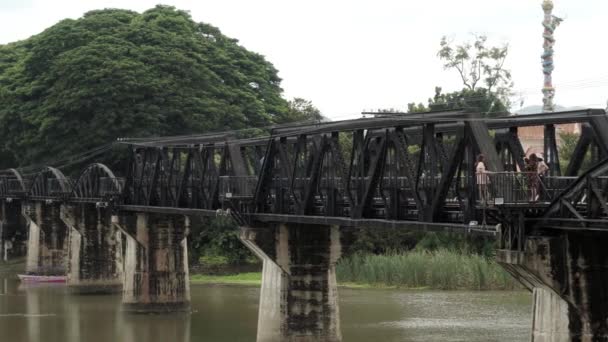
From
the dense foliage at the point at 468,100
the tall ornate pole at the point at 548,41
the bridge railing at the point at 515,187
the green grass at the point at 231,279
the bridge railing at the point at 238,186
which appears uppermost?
→ the tall ornate pole at the point at 548,41

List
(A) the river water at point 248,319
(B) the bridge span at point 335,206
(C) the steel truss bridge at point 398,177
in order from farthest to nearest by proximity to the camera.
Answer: (A) the river water at point 248,319 < (B) the bridge span at point 335,206 < (C) the steel truss bridge at point 398,177

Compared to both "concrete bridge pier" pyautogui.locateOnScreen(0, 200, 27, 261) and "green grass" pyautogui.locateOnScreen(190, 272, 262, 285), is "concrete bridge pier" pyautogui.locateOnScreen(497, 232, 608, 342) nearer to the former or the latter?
"green grass" pyautogui.locateOnScreen(190, 272, 262, 285)

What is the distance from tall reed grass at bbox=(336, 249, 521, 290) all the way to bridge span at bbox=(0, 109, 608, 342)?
10.5 m

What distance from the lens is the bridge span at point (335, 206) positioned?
25.9 meters

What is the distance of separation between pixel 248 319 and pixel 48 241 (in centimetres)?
3082

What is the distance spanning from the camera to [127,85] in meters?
75.9

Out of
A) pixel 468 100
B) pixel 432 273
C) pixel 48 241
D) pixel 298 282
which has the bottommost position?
pixel 432 273

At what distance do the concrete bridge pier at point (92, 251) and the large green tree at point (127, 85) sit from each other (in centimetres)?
953

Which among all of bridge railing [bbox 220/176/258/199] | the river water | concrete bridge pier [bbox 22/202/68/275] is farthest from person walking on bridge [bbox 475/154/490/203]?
concrete bridge pier [bbox 22/202/68/275]

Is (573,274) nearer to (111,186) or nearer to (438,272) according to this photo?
(438,272)

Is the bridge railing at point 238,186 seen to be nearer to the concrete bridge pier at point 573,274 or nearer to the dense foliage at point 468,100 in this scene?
the concrete bridge pier at point 573,274

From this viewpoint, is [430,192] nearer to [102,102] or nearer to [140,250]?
[140,250]

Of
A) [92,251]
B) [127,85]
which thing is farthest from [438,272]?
[127,85]

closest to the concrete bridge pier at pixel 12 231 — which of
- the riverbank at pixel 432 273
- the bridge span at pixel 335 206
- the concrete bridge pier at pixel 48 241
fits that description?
the concrete bridge pier at pixel 48 241
